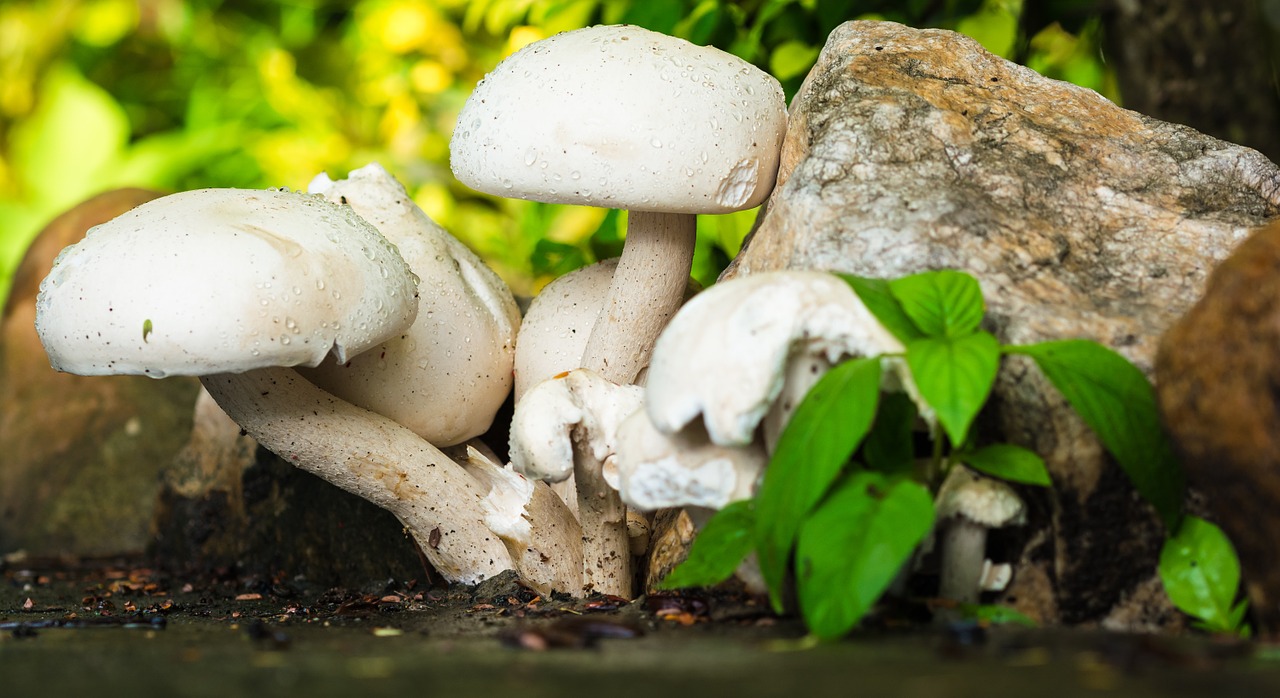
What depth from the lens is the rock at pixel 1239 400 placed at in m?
1.48

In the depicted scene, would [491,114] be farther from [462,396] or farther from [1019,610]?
[1019,610]

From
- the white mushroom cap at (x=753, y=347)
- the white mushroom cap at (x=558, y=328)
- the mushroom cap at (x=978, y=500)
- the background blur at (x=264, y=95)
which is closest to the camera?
the white mushroom cap at (x=753, y=347)

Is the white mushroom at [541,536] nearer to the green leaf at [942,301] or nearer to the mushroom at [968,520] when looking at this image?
the mushroom at [968,520]

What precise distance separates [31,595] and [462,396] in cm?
127

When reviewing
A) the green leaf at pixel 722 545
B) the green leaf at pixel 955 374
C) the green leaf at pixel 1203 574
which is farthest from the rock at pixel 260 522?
the green leaf at pixel 1203 574

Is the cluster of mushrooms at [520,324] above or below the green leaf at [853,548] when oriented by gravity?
above

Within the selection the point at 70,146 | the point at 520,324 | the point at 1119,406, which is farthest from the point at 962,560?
the point at 70,146

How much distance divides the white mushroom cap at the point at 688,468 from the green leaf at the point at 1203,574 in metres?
0.67

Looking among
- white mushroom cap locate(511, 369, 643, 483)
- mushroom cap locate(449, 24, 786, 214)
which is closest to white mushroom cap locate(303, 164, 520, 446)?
mushroom cap locate(449, 24, 786, 214)

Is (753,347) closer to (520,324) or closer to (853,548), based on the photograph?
(853,548)

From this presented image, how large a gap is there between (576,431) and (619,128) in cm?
59

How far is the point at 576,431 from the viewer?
211 cm

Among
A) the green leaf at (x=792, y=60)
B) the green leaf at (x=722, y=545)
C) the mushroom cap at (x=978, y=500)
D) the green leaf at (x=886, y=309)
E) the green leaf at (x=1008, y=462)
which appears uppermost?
the green leaf at (x=792, y=60)

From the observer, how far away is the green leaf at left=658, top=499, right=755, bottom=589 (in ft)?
5.37
